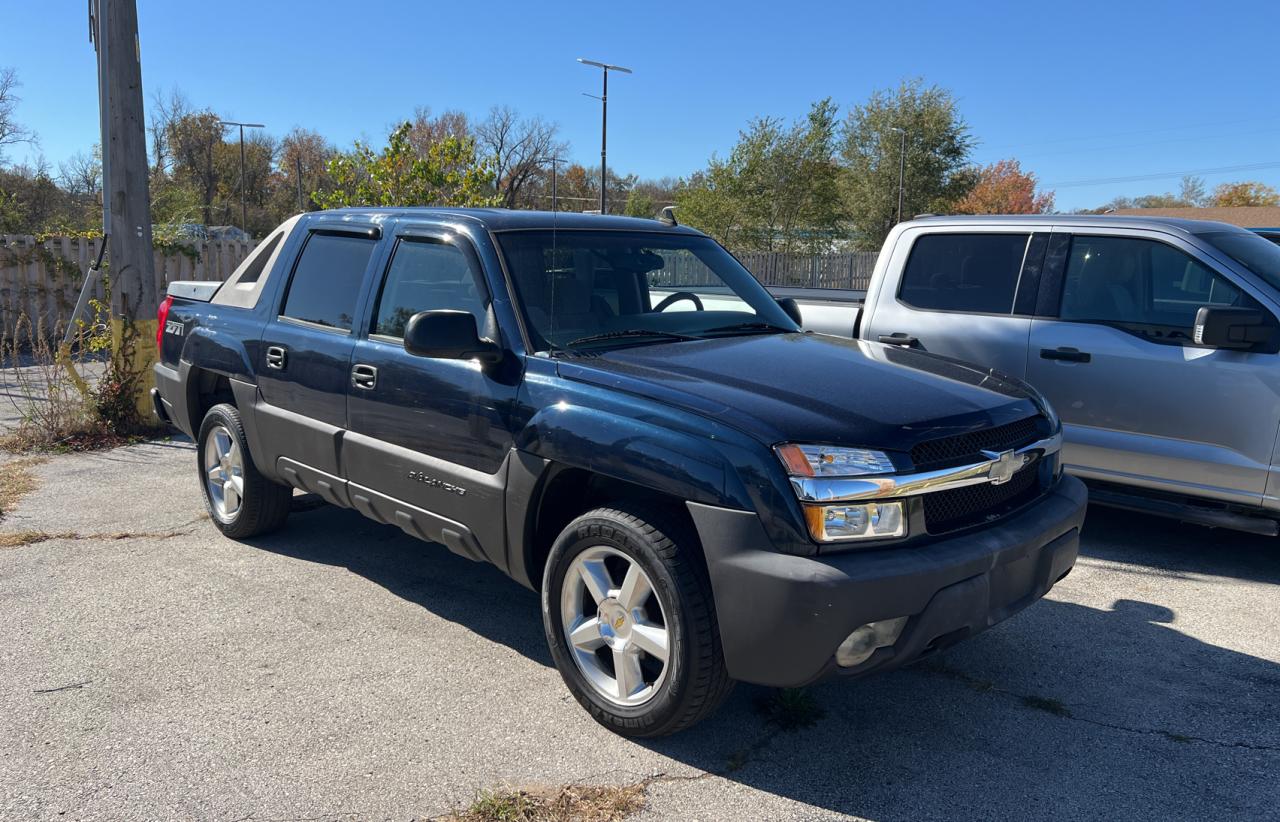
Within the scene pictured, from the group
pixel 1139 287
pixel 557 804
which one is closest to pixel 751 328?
pixel 557 804

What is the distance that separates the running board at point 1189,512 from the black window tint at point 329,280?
415 centimetres

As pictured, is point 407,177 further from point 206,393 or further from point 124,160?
point 206,393

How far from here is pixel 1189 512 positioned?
5.15 metres

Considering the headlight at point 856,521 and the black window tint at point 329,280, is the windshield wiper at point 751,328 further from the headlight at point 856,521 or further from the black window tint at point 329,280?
the black window tint at point 329,280

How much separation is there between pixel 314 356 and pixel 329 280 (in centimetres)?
44

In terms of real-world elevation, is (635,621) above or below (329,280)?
below

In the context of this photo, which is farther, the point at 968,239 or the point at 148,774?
the point at 968,239

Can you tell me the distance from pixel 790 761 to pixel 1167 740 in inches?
53.9

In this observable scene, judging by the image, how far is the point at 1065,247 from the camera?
18.8ft

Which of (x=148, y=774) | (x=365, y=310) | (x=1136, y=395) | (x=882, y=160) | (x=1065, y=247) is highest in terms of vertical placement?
(x=882, y=160)

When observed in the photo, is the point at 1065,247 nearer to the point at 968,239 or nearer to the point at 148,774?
the point at 968,239

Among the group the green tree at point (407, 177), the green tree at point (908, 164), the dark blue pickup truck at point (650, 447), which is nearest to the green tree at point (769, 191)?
the green tree at point (908, 164)

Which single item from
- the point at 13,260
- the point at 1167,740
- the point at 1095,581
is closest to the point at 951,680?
the point at 1167,740

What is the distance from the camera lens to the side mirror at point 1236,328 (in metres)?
4.85
